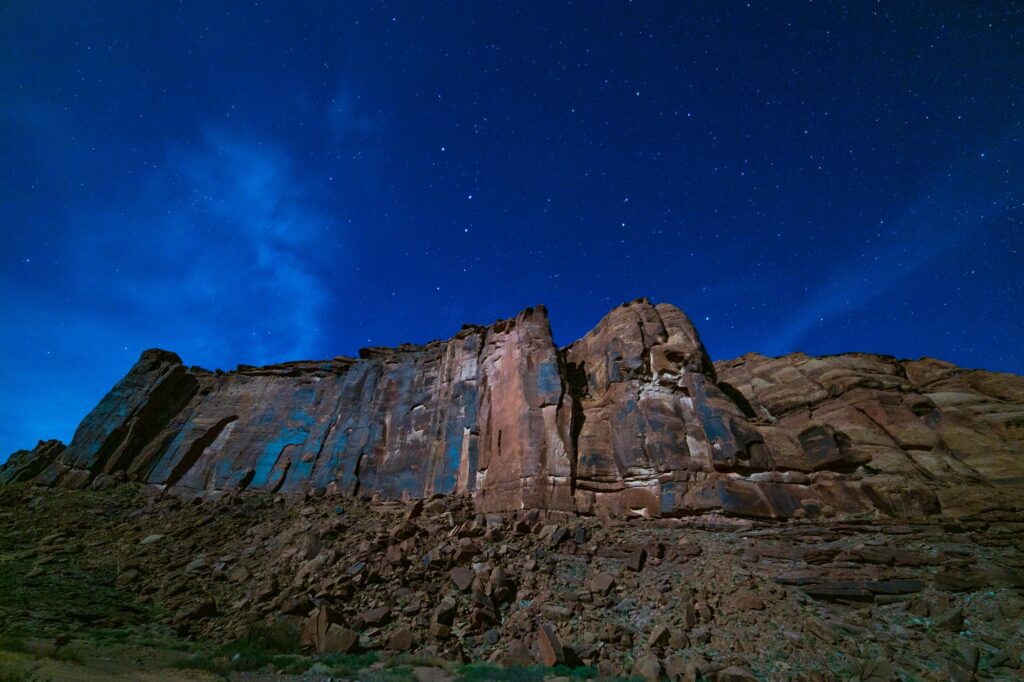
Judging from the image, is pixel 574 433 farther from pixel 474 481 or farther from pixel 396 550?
pixel 396 550

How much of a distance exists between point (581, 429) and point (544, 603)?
863 centimetres

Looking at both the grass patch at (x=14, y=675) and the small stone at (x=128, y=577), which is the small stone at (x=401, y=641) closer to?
the grass patch at (x=14, y=675)

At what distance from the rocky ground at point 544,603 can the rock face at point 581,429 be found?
1.73 m

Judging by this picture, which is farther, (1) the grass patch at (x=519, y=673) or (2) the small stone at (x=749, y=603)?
(2) the small stone at (x=749, y=603)

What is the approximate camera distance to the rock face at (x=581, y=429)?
15172mm

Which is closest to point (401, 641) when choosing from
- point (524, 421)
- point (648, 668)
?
point (648, 668)

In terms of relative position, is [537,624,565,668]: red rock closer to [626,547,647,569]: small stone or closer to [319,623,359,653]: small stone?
[626,547,647,569]: small stone

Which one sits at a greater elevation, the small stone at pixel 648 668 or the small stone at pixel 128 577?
the small stone at pixel 128 577

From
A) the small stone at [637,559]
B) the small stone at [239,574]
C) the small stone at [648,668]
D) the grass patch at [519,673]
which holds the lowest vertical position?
the grass patch at [519,673]

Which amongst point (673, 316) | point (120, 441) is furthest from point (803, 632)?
point (120, 441)

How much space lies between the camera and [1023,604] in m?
9.21

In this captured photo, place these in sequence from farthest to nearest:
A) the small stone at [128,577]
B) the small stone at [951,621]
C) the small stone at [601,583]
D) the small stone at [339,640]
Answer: the small stone at [128,577] < the small stone at [601,583] < the small stone at [339,640] < the small stone at [951,621]

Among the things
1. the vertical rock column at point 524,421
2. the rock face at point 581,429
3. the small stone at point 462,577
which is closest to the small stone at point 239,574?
the rock face at point 581,429

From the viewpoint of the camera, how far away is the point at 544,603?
11.8 meters
